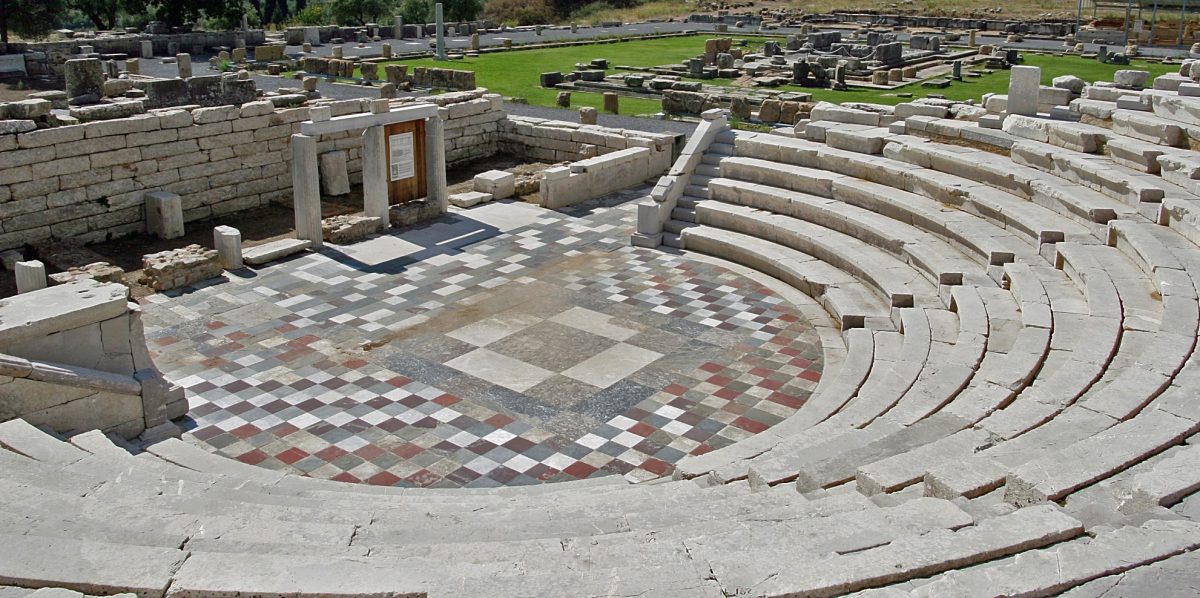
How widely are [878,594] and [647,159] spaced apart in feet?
49.9

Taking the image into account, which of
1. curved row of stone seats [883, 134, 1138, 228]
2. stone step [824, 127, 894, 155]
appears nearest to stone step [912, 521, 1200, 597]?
curved row of stone seats [883, 134, 1138, 228]

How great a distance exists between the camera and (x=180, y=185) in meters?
16.1

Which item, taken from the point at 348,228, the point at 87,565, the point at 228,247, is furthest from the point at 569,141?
the point at 87,565

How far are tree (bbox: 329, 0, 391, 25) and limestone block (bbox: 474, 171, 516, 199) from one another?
36.7 meters

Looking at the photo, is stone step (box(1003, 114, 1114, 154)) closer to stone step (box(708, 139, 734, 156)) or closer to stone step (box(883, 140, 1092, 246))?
stone step (box(883, 140, 1092, 246))

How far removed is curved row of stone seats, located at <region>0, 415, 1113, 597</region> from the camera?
4609 millimetres

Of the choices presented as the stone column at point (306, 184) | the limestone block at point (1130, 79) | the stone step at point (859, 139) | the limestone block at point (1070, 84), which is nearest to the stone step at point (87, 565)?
the stone column at point (306, 184)

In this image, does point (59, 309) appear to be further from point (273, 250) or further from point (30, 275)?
point (273, 250)

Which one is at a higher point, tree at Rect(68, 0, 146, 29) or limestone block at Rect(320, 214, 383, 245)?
tree at Rect(68, 0, 146, 29)

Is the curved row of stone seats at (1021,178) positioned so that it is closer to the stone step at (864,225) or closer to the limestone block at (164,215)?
the stone step at (864,225)

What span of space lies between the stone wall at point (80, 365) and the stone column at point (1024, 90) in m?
12.6

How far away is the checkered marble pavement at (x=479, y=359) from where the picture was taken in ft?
29.9

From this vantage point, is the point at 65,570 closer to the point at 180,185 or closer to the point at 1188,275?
the point at 1188,275

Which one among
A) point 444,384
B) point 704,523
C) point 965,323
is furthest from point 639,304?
point 704,523
